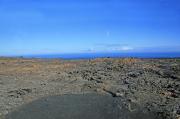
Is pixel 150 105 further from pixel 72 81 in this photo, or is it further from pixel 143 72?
pixel 143 72

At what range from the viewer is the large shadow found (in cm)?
1842

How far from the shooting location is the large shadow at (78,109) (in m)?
18.4

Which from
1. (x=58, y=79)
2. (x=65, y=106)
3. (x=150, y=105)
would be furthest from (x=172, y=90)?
(x=58, y=79)

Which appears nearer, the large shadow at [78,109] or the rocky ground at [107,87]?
the large shadow at [78,109]

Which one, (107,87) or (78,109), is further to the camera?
→ (107,87)

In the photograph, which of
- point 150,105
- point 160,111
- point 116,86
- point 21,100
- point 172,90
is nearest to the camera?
point 160,111

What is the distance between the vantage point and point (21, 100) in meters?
22.1

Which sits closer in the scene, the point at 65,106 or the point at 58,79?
the point at 65,106

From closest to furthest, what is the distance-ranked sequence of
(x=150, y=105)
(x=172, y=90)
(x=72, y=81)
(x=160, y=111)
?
1. (x=160, y=111)
2. (x=150, y=105)
3. (x=172, y=90)
4. (x=72, y=81)

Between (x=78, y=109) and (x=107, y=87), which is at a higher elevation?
(x=107, y=87)

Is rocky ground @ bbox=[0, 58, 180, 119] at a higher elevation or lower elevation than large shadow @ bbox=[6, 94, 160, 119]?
higher

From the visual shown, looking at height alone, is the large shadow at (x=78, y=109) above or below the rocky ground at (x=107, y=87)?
below

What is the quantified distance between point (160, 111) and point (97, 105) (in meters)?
4.40

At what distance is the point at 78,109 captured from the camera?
2011cm
